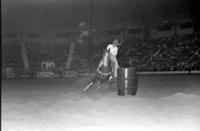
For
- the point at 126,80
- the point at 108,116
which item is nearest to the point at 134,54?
the point at 126,80

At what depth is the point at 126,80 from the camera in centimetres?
727

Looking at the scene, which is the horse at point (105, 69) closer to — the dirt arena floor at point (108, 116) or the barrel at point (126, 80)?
the barrel at point (126, 80)

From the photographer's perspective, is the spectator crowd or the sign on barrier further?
the spectator crowd

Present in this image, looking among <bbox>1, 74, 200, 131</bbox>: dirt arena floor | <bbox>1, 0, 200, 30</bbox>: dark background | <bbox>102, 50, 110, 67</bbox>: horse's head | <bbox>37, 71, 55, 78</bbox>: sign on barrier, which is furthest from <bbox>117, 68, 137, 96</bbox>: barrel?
<bbox>1, 0, 200, 30</bbox>: dark background

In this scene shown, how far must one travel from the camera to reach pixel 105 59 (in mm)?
8203

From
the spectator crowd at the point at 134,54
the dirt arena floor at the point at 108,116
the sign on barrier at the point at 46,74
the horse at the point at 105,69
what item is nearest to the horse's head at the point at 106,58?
the horse at the point at 105,69

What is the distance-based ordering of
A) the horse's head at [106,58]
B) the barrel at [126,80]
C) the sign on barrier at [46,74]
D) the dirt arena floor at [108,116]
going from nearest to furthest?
the dirt arena floor at [108,116], the barrel at [126,80], the horse's head at [106,58], the sign on barrier at [46,74]

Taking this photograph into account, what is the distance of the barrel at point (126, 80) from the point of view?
7219mm

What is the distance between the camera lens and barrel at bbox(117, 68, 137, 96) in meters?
7.22

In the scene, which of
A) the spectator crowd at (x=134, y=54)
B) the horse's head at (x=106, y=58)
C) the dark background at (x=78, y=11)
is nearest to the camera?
the horse's head at (x=106, y=58)

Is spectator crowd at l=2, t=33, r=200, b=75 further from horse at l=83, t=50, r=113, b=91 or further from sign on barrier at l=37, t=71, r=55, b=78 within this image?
horse at l=83, t=50, r=113, b=91

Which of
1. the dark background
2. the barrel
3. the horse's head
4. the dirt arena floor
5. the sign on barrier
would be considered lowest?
the sign on barrier

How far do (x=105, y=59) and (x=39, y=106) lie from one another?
10.0 feet

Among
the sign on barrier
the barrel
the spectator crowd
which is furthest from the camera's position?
the spectator crowd
